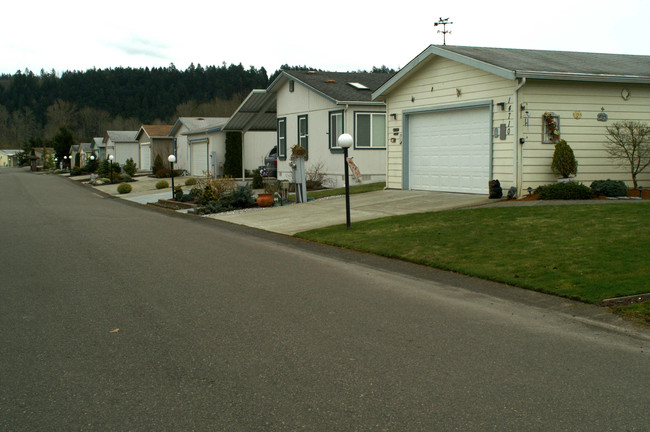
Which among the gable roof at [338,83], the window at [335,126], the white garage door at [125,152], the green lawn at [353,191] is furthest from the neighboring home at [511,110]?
the white garage door at [125,152]

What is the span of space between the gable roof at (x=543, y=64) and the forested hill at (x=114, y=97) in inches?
4001

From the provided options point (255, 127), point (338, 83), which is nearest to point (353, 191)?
Answer: point (338, 83)

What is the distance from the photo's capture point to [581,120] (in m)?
17.4

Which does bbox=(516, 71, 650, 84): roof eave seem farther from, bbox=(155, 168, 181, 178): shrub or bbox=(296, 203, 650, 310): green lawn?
bbox=(155, 168, 181, 178): shrub

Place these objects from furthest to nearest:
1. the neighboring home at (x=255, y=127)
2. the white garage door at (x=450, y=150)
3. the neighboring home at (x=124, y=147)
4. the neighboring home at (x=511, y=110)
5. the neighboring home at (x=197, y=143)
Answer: the neighboring home at (x=124, y=147) → the neighboring home at (x=197, y=143) → the neighboring home at (x=255, y=127) → the white garage door at (x=450, y=150) → the neighboring home at (x=511, y=110)

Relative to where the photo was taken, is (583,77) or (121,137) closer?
(583,77)

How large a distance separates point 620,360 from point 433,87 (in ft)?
50.2

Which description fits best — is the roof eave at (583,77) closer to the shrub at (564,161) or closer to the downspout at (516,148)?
the downspout at (516,148)

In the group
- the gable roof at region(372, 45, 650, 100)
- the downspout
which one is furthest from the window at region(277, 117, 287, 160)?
the downspout

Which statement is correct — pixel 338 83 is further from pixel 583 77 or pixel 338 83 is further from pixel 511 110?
pixel 583 77

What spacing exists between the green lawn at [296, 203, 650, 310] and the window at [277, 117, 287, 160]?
1649cm

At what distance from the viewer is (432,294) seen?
324 inches

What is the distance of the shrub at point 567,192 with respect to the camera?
15.7 m

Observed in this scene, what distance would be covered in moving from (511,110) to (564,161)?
6.31ft
